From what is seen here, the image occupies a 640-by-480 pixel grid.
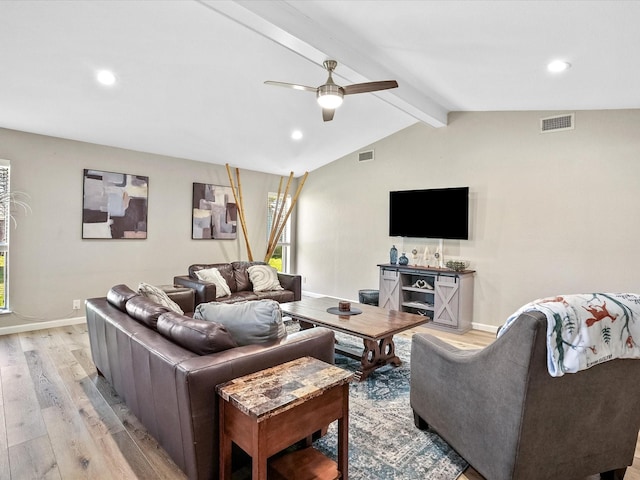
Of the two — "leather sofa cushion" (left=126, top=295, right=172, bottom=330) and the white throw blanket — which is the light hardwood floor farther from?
the white throw blanket

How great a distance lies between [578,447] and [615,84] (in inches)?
122

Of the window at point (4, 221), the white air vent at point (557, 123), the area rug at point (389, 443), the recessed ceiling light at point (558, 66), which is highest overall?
the recessed ceiling light at point (558, 66)

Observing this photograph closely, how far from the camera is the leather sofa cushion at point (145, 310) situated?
2174 millimetres

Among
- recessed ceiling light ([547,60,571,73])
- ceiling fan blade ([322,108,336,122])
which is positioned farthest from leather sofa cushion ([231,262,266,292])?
recessed ceiling light ([547,60,571,73])

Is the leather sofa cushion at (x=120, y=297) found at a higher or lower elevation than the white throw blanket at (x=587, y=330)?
lower

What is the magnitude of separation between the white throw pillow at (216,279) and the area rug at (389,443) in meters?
2.32

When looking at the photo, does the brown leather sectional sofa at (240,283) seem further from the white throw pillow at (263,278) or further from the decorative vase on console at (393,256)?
the decorative vase on console at (393,256)

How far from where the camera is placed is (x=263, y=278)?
505cm

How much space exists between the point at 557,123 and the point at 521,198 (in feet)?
3.06

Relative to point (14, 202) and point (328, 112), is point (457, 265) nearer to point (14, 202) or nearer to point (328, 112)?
point (328, 112)

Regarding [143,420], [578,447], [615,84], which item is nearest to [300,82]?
[615,84]

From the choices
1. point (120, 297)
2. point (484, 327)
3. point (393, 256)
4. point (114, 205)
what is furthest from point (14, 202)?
point (484, 327)

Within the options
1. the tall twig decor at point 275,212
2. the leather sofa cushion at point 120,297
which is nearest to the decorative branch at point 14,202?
the leather sofa cushion at point 120,297

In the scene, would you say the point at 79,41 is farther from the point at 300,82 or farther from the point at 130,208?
the point at 130,208
